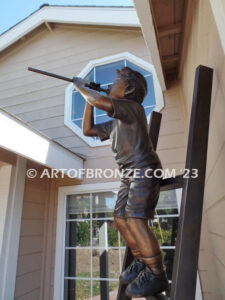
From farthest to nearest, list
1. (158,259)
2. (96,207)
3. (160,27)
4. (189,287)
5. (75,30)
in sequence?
(75,30) < (96,207) < (160,27) < (158,259) < (189,287)

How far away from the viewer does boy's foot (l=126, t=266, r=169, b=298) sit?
61 cm

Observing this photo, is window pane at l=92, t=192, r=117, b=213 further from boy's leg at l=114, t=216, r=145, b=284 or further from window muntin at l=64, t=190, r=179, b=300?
boy's leg at l=114, t=216, r=145, b=284

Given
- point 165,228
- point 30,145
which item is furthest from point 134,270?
point 165,228

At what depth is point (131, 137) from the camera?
779mm

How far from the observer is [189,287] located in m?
0.53

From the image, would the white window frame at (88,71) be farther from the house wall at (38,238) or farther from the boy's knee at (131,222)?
the boy's knee at (131,222)

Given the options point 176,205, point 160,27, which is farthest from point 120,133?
point 176,205

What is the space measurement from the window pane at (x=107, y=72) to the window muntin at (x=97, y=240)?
1.50 metres

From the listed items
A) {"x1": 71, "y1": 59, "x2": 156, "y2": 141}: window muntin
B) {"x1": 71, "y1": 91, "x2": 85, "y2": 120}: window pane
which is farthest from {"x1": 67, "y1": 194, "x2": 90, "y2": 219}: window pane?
{"x1": 71, "y1": 91, "x2": 85, "y2": 120}: window pane

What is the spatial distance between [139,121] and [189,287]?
0.56m

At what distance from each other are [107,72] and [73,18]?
1.02 metres

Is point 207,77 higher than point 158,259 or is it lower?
higher

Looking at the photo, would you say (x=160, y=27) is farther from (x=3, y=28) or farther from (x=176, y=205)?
(x=3, y=28)

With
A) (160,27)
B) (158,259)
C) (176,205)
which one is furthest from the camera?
(176,205)
